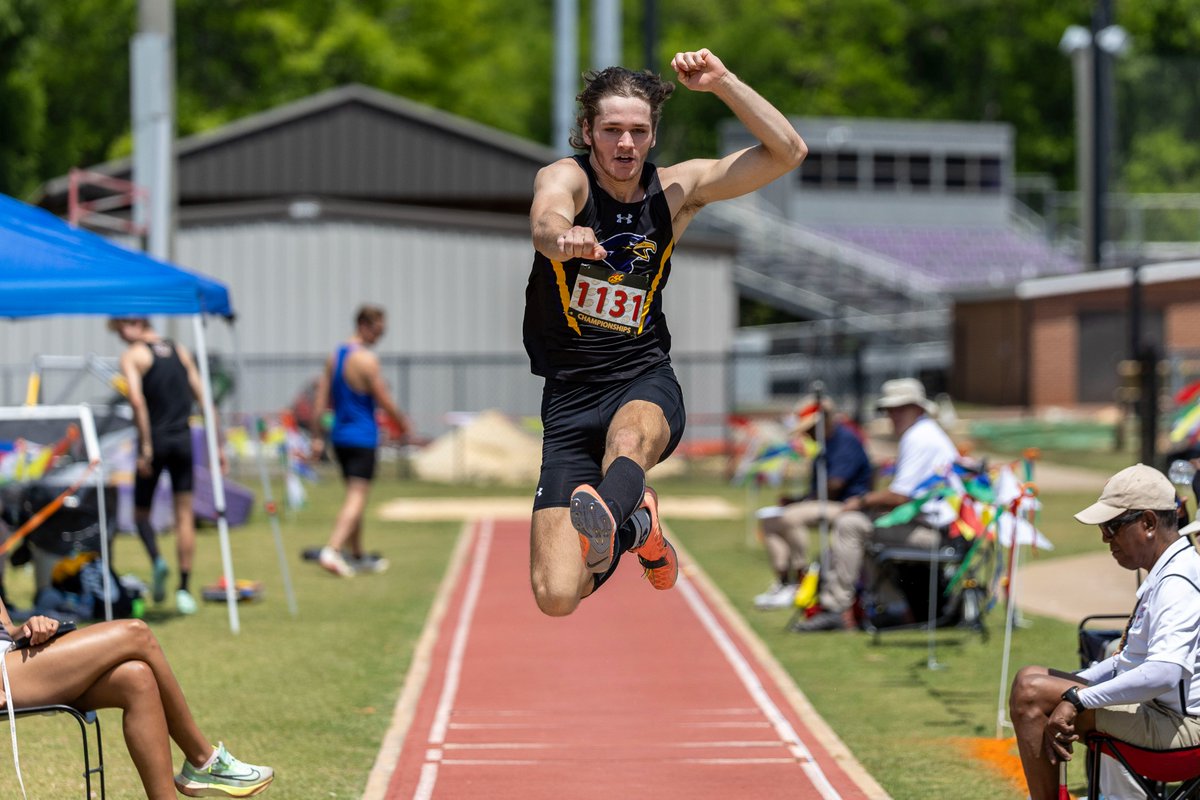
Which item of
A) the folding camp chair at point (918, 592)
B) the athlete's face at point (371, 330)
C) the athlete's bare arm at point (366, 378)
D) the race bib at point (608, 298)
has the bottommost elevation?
the folding camp chair at point (918, 592)

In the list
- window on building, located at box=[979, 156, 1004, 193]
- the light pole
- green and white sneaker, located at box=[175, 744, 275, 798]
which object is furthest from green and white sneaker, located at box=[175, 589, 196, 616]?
window on building, located at box=[979, 156, 1004, 193]

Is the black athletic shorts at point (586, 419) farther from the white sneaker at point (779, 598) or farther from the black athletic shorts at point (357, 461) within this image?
the black athletic shorts at point (357, 461)

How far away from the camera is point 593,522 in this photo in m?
5.41

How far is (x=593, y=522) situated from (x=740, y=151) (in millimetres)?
1443

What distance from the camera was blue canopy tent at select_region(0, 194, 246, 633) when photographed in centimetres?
869

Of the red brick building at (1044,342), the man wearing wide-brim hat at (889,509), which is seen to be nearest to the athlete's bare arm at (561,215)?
the man wearing wide-brim hat at (889,509)

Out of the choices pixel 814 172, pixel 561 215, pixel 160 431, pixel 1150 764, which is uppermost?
pixel 814 172

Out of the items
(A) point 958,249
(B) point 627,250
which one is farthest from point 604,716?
(A) point 958,249

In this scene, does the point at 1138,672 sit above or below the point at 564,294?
below

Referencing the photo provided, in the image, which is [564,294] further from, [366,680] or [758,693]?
[366,680]

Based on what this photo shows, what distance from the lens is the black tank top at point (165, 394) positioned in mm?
11430

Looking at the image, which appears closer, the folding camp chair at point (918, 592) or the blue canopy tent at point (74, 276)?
the blue canopy tent at point (74, 276)

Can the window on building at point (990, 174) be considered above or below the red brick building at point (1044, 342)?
above

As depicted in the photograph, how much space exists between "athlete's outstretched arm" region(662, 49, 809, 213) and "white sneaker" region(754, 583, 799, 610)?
238 inches
